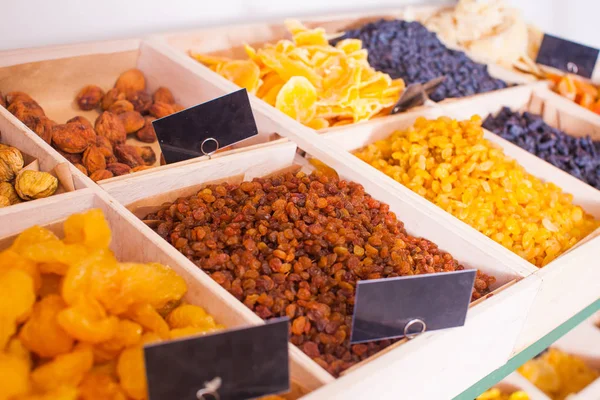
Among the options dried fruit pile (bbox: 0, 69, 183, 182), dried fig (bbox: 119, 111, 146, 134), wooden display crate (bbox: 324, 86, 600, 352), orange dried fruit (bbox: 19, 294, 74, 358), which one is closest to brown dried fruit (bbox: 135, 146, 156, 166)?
dried fruit pile (bbox: 0, 69, 183, 182)

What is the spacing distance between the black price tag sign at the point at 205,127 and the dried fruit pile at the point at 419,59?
1.21 metres

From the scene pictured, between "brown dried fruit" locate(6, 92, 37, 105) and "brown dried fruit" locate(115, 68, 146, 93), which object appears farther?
"brown dried fruit" locate(115, 68, 146, 93)

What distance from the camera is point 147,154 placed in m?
1.89

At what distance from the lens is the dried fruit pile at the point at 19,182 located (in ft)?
4.37

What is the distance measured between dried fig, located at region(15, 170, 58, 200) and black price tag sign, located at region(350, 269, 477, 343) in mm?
793

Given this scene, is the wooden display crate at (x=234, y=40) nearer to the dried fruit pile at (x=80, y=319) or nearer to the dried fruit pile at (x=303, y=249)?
the dried fruit pile at (x=303, y=249)

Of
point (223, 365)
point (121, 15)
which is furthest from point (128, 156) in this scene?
point (223, 365)

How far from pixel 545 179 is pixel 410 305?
1.26m

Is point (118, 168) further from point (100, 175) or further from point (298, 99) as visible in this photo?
point (298, 99)

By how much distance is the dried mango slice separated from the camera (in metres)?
2.05

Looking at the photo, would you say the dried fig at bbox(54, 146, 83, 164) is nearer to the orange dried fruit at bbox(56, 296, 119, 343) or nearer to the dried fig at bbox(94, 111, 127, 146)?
the dried fig at bbox(94, 111, 127, 146)

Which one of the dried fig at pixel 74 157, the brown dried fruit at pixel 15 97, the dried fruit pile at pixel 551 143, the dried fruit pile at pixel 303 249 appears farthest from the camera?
the dried fruit pile at pixel 551 143

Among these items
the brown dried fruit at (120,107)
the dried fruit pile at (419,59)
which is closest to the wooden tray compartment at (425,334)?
the brown dried fruit at (120,107)

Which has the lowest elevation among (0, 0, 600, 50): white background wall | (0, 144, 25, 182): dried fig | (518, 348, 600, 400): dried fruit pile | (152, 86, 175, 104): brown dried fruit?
(518, 348, 600, 400): dried fruit pile
